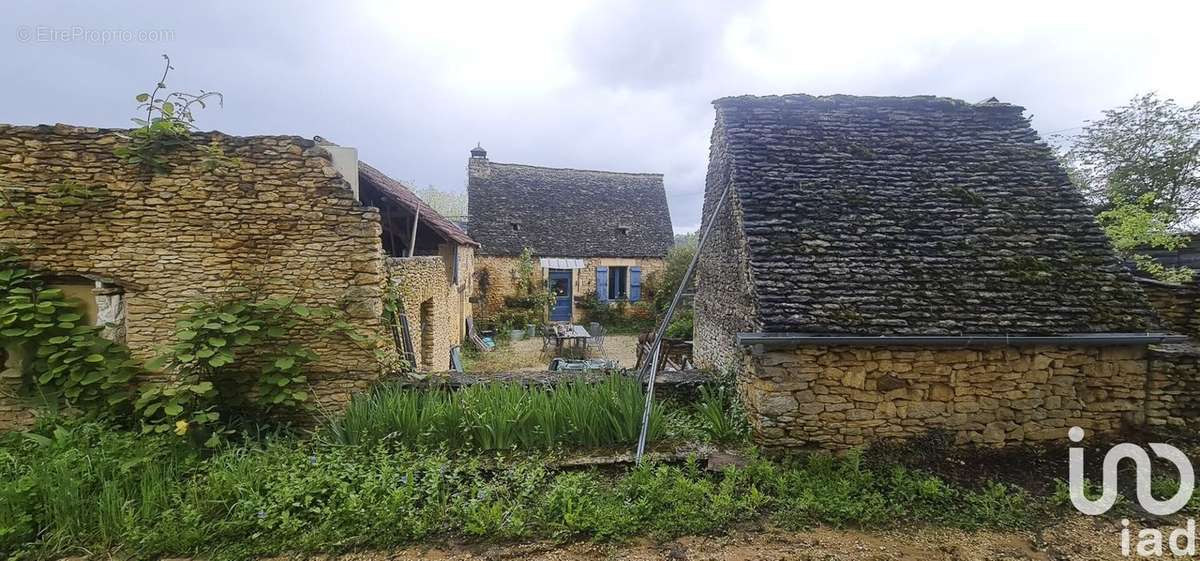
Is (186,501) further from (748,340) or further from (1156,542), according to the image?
(1156,542)

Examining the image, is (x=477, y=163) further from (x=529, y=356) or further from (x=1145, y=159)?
(x=1145, y=159)

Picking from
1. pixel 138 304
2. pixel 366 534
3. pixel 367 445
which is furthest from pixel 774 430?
pixel 138 304

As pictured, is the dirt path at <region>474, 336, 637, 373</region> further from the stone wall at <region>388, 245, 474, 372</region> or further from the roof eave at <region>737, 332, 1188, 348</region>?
the roof eave at <region>737, 332, 1188, 348</region>

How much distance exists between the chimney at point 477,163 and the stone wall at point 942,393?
15.8 m

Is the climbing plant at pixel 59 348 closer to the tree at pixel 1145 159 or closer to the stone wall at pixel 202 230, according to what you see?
the stone wall at pixel 202 230

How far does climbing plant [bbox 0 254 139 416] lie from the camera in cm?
467

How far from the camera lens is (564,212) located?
59.7 ft

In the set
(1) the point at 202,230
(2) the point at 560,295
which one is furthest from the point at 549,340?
(1) the point at 202,230

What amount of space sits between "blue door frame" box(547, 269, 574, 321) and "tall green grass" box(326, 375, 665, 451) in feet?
39.2

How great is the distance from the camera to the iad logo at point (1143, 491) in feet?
11.9

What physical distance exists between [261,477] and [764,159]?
264 inches

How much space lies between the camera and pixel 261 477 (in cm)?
402

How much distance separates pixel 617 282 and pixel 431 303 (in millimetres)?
9669

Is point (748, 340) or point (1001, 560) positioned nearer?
point (1001, 560)
